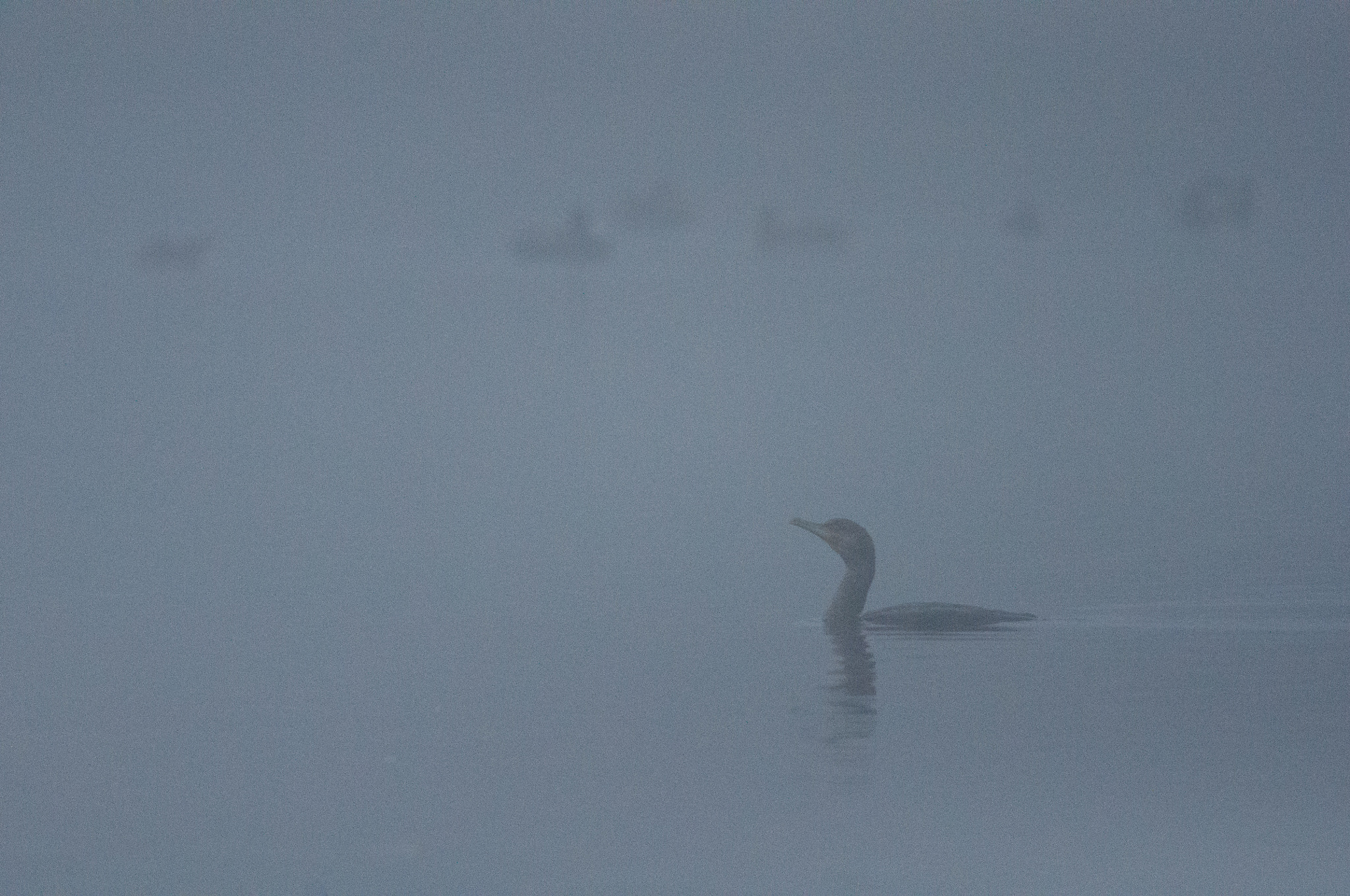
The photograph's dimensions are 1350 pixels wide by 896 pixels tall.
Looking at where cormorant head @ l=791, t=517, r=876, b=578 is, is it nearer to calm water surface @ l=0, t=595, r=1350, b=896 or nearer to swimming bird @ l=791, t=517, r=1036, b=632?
swimming bird @ l=791, t=517, r=1036, b=632

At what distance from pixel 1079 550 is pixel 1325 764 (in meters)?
3.71

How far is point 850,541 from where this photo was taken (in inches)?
236

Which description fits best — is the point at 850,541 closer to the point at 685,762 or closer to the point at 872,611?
the point at 872,611

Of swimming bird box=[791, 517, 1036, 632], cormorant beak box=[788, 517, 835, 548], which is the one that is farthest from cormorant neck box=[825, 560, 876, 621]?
cormorant beak box=[788, 517, 835, 548]

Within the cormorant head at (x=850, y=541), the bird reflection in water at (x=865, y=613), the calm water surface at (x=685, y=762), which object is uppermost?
the cormorant head at (x=850, y=541)

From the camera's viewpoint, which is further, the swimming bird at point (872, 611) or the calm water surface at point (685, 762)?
the swimming bird at point (872, 611)

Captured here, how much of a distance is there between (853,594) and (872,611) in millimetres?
95

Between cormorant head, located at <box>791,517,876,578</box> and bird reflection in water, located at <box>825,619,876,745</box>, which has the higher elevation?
cormorant head, located at <box>791,517,876,578</box>

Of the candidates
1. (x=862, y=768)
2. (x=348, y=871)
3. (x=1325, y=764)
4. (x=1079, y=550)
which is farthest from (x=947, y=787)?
(x=1079, y=550)

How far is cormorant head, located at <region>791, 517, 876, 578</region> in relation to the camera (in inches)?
236

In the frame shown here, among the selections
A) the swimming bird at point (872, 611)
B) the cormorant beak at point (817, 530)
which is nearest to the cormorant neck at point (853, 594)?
the swimming bird at point (872, 611)

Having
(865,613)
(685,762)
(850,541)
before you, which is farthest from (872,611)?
(685,762)

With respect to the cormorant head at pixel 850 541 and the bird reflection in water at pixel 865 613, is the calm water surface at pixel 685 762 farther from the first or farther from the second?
the cormorant head at pixel 850 541

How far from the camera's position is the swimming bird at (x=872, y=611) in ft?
19.3
